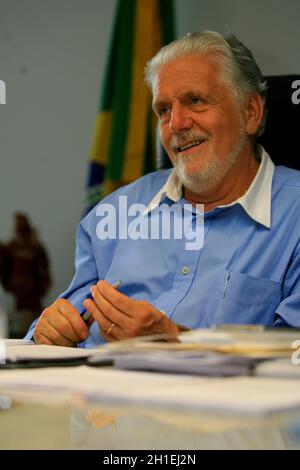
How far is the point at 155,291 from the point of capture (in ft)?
Answer: 4.50

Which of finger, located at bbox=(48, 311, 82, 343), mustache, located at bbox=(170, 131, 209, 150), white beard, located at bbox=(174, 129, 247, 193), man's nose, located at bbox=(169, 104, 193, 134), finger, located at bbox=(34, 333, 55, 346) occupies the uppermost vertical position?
man's nose, located at bbox=(169, 104, 193, 134)

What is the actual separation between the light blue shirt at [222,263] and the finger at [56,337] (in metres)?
→ 0.18

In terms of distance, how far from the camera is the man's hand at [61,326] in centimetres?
113

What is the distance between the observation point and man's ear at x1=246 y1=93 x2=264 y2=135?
4.86ft

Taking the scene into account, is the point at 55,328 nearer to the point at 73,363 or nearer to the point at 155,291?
the point at 155,291

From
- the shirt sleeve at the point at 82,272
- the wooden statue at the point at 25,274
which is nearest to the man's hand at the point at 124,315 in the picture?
the shirt sleeve at the point at 82,272

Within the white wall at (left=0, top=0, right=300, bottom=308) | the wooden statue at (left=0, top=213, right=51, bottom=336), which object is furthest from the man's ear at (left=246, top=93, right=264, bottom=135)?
the wooden statue at (left=0, top=213, right=51, bottom=336)

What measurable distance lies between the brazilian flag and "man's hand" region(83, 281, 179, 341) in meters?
1.31

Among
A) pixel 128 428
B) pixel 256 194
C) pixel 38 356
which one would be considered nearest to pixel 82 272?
pixel 256 194

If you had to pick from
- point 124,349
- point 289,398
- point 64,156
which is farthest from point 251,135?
point 64,156

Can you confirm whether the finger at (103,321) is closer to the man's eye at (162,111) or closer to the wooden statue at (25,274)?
the man's eye at (162,111)

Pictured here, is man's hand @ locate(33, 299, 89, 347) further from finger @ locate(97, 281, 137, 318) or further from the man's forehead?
the man's forehead

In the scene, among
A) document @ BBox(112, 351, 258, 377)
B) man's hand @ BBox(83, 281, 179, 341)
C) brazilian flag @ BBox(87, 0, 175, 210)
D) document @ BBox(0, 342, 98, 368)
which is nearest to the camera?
document @ BBox(112, 351, 258, 377)

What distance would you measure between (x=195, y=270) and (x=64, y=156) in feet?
5.45
